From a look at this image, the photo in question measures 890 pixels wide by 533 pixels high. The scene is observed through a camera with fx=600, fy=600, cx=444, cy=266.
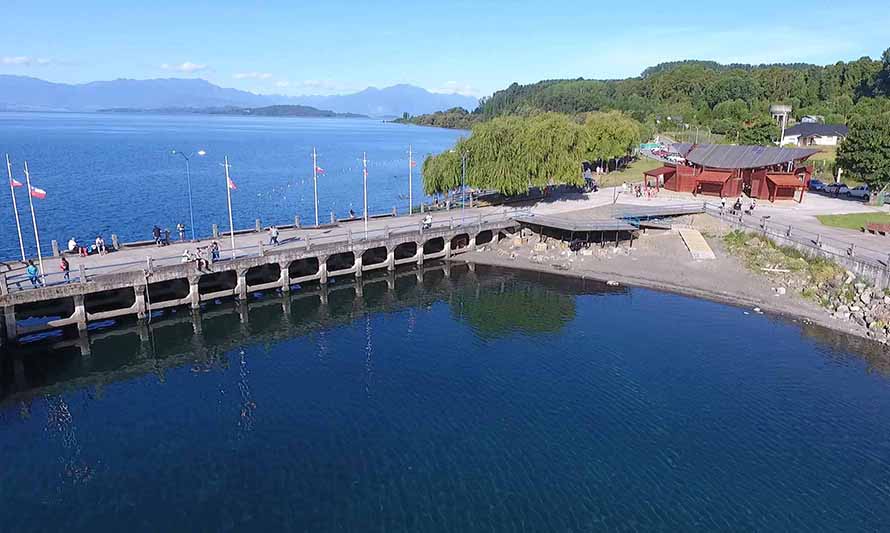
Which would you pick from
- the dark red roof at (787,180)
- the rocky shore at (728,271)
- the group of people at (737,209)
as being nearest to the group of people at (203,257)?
the rocky shore at (728,271)

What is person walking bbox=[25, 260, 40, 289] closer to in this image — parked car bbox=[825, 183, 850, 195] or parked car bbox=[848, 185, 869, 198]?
parked car bbox=[848, 185, 869, 198]

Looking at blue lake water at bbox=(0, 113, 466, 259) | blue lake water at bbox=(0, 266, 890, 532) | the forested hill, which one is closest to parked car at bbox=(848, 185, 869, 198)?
blue lake water at bbox=(0, 266, 890, 532)

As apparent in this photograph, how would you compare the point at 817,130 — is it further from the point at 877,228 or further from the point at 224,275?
the point at 224,275

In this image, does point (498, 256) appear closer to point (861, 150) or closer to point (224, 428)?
point (224, 428)

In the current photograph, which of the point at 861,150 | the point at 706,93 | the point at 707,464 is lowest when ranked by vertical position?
the point at 707,464

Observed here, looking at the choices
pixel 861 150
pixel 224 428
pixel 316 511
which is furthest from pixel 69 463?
pixel 861 150
